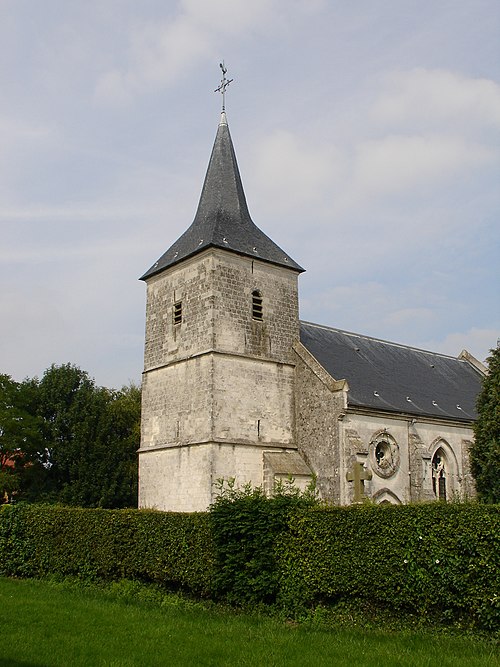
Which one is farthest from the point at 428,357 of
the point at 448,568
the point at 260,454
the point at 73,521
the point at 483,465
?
the point at 448,568

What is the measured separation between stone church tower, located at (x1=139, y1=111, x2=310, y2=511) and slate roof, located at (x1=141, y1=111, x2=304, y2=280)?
0.18ft

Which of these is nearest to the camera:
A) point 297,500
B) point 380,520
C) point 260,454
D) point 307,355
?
point 380,520

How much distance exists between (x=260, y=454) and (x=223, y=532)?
1003cm

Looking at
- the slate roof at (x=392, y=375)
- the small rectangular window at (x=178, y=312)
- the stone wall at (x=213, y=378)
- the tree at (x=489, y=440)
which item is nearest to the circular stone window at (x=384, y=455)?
the slate roof at (x=392, y=375)

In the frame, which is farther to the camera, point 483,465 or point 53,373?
point 53,373

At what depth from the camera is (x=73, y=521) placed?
55.7ft

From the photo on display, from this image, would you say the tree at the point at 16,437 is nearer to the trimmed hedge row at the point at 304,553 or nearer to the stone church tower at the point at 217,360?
the stone church tower at the point at 217,360

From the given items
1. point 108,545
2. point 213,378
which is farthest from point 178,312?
point 108,545

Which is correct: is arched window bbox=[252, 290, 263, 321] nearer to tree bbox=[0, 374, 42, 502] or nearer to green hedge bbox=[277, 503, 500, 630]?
green hedge bbox=[277, 503, 500, 630]

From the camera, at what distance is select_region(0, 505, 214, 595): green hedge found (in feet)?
45.6

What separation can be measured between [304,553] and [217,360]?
11.3 m

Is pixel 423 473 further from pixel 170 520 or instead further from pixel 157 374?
pixel 170 520

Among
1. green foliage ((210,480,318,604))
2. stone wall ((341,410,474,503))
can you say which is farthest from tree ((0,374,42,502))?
green foliage ((210,480,318,604))

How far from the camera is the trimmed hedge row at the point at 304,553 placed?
10.1m
